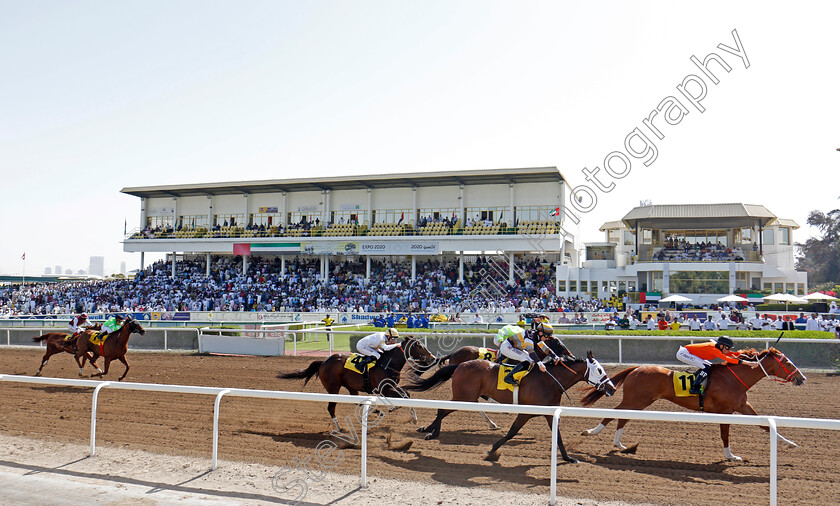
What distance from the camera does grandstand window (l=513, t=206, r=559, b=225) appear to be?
31094 millimetres

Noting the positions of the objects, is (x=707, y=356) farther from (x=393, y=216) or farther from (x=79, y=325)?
(x=393, y=216)

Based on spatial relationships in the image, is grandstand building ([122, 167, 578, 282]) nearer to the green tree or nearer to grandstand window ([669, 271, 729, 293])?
grandstand window ([669, 271, 729, 293])

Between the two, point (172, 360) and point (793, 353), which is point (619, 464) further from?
point (172, 360)

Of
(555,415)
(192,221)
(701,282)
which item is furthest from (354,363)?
(192,221)

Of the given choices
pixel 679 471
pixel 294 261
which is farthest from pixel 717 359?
pixel 294 261

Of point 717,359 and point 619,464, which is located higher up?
point 717,359

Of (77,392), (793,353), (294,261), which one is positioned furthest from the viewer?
(294,261)

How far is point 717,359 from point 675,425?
1030 mm

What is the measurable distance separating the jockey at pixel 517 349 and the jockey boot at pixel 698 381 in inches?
58.3

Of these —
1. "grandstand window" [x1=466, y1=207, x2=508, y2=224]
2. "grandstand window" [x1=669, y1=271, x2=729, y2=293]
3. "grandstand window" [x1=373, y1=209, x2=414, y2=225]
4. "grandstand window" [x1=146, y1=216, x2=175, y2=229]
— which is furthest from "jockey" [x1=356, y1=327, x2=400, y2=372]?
"grandstand window" [x1=146, y1=216, x2=175, y2=229]

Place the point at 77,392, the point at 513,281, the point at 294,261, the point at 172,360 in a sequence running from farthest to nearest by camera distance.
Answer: the point at 294,261
the point at 513,281
the point at 172,360
the point at 77,392

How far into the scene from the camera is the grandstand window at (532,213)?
31094mm

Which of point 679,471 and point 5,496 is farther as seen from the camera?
point 679,471

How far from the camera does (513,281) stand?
29.2 m
